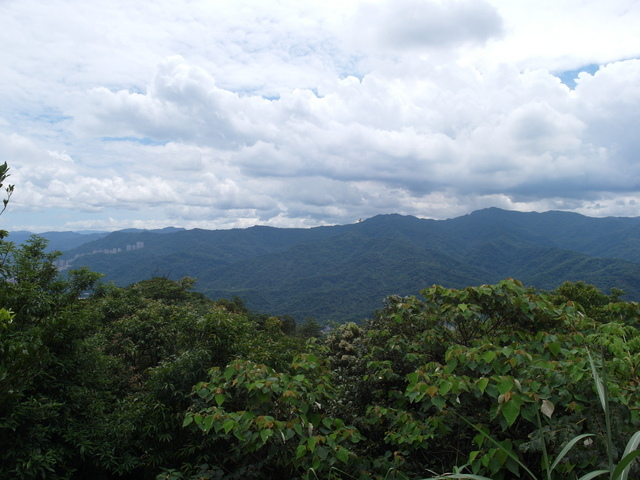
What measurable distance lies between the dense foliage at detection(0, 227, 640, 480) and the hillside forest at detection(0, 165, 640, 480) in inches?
0.7

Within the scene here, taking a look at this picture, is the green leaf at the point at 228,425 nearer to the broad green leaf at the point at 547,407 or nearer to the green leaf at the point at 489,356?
the green leaf at the point at 489,356

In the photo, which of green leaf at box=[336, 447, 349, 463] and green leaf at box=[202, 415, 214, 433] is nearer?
green leaf at box=[336, 447, 349, 463]

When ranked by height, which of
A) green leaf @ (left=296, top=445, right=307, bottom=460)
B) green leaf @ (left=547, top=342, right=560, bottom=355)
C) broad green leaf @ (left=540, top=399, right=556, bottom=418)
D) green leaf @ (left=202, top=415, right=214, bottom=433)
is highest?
green leaf @ (left=547, top=342, right=560, bottom=355)

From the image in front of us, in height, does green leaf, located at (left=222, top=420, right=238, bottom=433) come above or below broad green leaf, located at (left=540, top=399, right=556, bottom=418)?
below

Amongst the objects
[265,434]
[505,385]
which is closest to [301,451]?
[265,434]

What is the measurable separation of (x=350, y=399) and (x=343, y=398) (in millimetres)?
102

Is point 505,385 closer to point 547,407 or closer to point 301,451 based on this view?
point 547,407

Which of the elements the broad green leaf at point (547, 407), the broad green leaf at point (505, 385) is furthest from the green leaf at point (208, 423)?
the broad green leaf at point (547, 407)

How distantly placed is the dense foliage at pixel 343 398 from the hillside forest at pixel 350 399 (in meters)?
0.02

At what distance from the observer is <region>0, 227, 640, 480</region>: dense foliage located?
2912 millimetres

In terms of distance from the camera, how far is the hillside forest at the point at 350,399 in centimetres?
287

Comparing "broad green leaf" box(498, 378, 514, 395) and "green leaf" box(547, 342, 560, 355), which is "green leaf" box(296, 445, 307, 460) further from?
"green leaf" box(547, 342, 560, 355)

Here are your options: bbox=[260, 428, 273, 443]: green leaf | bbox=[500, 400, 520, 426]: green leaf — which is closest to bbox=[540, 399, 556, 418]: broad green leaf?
bbox=[500, 400, 520, 426]: green leaf

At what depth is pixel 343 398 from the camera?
5242mm
